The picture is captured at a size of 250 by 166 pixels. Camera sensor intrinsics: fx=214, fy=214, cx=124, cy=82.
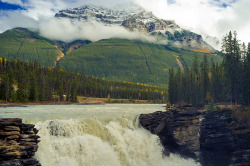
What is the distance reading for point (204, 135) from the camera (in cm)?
4247

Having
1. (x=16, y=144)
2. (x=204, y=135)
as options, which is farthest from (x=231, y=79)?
(x=16, y=144)

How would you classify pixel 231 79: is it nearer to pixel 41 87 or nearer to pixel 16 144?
pixel 16 144

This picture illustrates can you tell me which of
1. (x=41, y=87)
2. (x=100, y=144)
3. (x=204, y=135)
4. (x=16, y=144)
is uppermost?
(x=41, y=87)

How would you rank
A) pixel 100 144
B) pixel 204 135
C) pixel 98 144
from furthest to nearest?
1. pixel 204 135
2. pixel 100 144
3. pixel 98 144

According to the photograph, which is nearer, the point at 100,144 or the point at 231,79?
the point at 100,144

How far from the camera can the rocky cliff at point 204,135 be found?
123ft

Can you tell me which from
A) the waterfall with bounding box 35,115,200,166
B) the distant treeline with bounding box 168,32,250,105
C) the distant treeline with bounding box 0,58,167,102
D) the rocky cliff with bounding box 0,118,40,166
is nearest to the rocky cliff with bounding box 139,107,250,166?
the waterfall with bounding box 35,115,200,166

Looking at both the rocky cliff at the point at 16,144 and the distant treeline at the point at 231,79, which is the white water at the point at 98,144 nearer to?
the rocky cliff at the point at 16,144

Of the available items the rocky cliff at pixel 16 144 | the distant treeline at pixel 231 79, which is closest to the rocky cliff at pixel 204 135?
the distant treeline at pixel 231 79

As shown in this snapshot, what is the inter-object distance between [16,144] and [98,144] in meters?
13.0

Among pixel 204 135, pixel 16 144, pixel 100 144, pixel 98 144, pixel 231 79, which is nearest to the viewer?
pixel 16 144

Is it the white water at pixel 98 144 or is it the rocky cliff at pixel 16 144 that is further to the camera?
the white water at pixel 98 144

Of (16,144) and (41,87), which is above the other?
(41,87)

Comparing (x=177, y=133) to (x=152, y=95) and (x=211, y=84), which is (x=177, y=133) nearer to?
(x=211, y=84)
